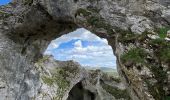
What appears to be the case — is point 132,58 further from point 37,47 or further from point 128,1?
point 37,47

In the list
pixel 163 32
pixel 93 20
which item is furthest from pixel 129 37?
pixel 93 20

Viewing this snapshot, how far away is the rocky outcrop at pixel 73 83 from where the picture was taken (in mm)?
27812

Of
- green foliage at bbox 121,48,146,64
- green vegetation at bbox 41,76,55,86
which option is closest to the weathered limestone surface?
green foliage at bbox 121,48,146,64

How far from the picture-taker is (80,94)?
33719 mm

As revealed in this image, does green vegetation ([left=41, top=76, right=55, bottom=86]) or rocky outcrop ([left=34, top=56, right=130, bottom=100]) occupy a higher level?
green vegetation ([left=41, top=76, right=55, bottom=86])

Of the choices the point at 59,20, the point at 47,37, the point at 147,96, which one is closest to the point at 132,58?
the point at 147,96

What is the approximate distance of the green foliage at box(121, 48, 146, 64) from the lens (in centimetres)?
1371

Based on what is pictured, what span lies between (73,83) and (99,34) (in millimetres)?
13432

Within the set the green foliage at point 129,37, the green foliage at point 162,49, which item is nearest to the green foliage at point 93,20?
the green foliage at point 129,37

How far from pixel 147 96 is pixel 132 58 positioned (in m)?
1.69

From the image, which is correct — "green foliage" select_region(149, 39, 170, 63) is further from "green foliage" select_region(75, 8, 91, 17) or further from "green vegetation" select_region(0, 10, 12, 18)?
"green vegetation" select_region(0, 10, 12, 18)

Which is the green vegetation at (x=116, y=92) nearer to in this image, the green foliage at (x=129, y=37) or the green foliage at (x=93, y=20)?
the green foliage at (x=93, y=20)

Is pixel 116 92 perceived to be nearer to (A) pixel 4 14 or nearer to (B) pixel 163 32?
(A) pixel 4 14

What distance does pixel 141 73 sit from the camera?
13.6 m
